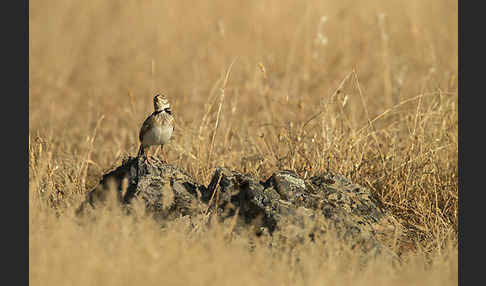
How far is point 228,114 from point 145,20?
140 inches

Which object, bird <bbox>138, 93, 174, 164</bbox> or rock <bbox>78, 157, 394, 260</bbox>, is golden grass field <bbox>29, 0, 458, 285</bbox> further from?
bird <bbox>138, 93, 174, 164</bbox>

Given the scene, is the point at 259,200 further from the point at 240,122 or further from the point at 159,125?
the point at 240,122

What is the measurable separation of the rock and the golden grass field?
18 cm

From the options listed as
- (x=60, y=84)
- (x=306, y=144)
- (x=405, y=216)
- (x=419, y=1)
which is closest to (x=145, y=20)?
(x=60, y=84)

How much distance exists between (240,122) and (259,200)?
3.86 m

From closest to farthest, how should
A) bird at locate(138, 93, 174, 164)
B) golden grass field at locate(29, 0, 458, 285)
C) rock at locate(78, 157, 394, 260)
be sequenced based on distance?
golden grass field at locate(29, 0, 458, 285), rock at locate(78, 157, 394, 260), bird at locate(138, 93, 174, 164)

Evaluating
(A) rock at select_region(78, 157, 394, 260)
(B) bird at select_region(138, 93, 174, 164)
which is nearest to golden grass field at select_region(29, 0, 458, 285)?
(A) rock at select_region(78, 157, 394, 260)

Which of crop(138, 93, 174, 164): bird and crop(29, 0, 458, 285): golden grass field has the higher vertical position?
crop(138, 93, 174, 164): bird

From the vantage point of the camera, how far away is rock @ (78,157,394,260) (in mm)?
5008

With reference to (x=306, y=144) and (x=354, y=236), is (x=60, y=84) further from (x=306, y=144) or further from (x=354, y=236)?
(x=354, y=236)

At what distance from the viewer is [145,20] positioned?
1204cm

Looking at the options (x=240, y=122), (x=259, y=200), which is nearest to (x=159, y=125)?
(x=259, y=200)

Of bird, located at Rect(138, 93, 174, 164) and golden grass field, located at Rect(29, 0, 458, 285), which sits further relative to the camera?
bird, located at Rect(138, 93, 174, 164)

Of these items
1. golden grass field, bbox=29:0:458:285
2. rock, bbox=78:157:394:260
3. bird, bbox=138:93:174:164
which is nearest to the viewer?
golden grass field, bbox=29:0:458:285
